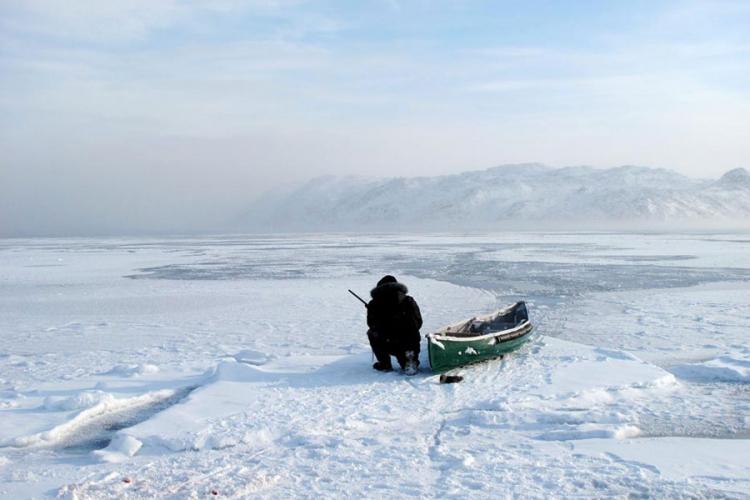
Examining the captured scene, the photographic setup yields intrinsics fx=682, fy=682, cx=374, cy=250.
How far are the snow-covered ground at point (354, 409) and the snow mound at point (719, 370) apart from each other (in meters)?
0.04

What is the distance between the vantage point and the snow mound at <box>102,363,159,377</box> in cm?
953

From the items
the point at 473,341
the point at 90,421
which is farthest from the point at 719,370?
the point at 90,421

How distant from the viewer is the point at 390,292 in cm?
927

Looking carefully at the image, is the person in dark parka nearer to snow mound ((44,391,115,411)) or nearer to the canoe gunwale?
the canoe gunwale

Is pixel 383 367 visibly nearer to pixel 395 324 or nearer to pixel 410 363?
pixel 410 363

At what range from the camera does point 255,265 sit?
33156mm

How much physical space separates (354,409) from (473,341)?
2.74m

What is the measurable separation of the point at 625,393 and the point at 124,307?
1395cm

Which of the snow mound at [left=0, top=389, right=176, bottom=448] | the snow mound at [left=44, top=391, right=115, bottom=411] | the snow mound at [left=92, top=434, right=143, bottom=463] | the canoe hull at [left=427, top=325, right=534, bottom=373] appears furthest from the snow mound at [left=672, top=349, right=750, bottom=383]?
the snow mound at [left=44, top=391, right=115, bottom=411]

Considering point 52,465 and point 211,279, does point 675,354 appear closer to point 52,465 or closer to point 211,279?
point 52,465

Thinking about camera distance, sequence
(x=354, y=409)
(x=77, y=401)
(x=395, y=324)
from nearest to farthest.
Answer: (x=354, y=409), (x=77, y=401), (x=395, y=324)

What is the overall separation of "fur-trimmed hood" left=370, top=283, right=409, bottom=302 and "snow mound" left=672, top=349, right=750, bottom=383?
13.5ft

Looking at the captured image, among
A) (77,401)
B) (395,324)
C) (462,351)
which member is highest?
(395,324)

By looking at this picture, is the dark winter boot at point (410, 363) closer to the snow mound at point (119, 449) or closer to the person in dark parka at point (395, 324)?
the person in dark parka at point (395, 324)
